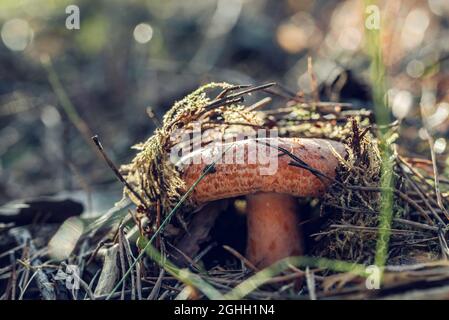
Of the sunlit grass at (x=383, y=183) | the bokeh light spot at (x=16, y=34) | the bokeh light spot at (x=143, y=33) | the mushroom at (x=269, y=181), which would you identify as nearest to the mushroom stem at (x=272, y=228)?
the mushroom at (x=269, y=181)

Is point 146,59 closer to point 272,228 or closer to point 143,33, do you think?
point 143,33

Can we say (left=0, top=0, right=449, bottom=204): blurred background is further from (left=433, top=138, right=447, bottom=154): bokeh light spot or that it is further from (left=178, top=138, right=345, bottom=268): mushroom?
(left=178, top=138, right=345, bottom=268): mushroom

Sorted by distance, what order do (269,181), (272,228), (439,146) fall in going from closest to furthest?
(269,181), (272,228), (439,146)

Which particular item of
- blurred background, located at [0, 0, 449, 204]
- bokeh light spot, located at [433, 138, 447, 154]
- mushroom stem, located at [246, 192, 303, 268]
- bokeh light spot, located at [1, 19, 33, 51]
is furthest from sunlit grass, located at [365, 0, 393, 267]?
bokeh light spot, located at [1, 19, 33, 51]

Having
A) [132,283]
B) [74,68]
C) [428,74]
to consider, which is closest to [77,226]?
[132,283]

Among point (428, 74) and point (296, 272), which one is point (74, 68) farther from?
point (296, 272)

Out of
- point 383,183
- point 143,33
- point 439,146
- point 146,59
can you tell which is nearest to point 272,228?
point 383,183
